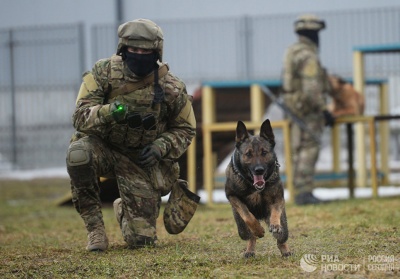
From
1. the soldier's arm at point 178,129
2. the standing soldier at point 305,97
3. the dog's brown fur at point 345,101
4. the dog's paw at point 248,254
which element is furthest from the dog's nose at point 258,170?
the dog's brown fur at point 345,101

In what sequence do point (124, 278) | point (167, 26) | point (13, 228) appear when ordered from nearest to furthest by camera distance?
point (124, 278), point (13, 228), point (167, 26)

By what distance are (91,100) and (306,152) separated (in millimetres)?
6216

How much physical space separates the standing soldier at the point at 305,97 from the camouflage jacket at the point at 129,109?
5.44 meters

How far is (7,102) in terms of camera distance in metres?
22.8

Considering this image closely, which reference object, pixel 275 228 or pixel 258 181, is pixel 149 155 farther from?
pixel 275 228

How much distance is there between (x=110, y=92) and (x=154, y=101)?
385 mm

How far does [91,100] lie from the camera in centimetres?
845

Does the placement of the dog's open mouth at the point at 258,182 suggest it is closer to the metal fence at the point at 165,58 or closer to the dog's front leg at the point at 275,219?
the dog's front leg at the point at 275,219

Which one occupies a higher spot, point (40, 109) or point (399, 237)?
point (40, 109)

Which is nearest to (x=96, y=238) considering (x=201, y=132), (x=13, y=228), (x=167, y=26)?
(x=13, y=228)

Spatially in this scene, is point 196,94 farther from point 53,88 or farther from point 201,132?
point 53,88

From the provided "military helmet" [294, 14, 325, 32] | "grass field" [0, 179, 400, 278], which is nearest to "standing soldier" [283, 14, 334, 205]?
"military helmet" [294, 14, 325, 32]

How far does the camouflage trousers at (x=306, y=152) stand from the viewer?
14047 mm

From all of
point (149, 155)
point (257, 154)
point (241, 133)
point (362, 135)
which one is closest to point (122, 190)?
point (149, 155)
